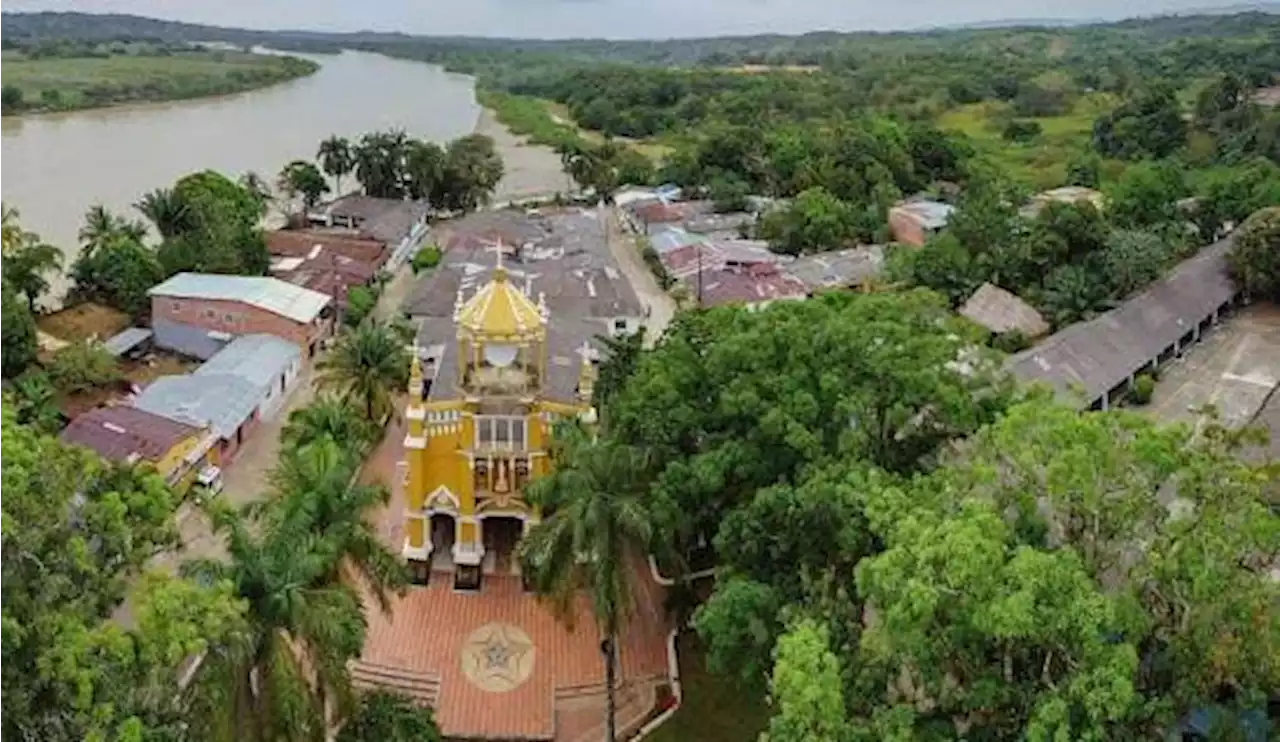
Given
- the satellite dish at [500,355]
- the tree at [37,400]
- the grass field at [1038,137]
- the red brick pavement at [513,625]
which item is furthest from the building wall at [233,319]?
the grass field at [1038,137]

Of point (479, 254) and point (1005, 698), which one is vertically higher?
point (1005, 698)

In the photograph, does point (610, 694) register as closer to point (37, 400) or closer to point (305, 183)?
point (37, 400)

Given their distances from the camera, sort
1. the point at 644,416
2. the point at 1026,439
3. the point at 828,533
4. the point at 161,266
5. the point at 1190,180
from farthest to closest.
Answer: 1. the point at 1190,180
2. the point at 161,266
3. the point at 644,416
4. the point at 828,533
5. the point at 1026,439

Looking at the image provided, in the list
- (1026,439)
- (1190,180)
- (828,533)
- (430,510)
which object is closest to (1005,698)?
(1026,439)

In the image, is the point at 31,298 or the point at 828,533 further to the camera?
the point at 31,298

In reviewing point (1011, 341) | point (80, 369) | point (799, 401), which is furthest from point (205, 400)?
point (1011, 341)

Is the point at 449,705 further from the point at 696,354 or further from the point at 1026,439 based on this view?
the point at 1026,439

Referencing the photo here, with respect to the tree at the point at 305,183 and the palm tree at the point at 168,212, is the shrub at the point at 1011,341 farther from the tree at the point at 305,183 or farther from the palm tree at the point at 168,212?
the tree at the point at 305,183
